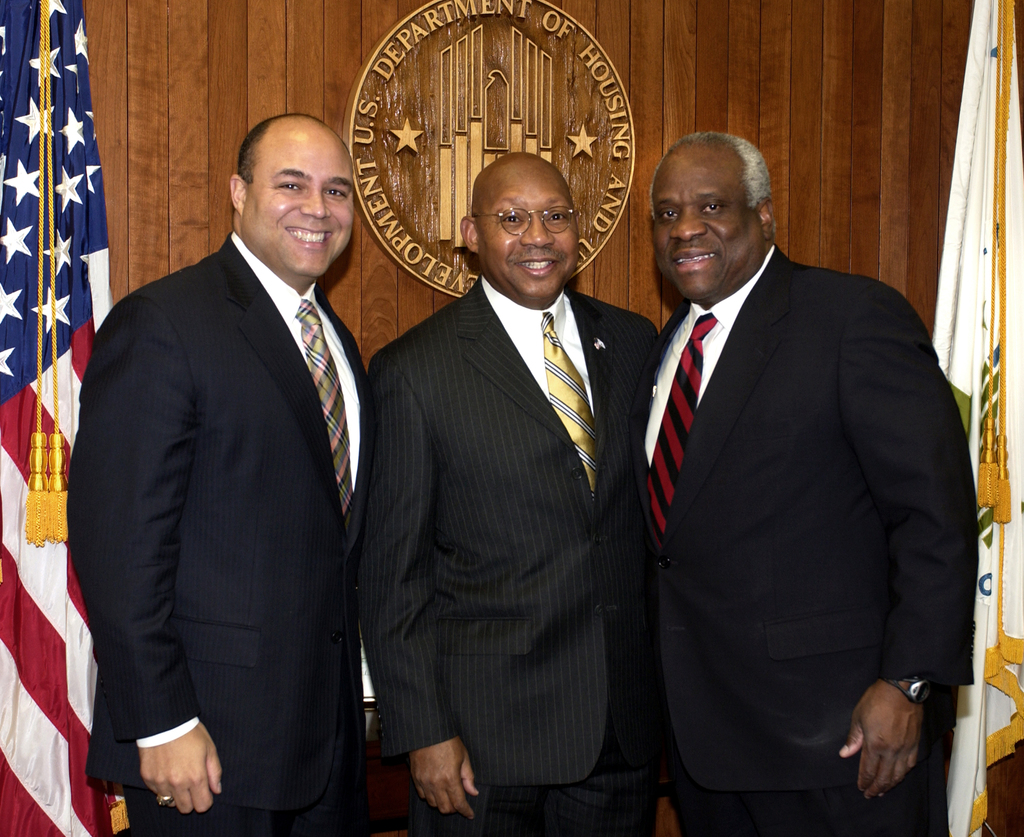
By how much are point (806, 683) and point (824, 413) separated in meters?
0.55

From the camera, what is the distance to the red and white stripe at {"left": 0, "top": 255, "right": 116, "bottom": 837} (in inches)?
89.7

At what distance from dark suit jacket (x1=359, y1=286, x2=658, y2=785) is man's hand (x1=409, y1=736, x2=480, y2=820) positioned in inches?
1.2

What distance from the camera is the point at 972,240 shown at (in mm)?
3049

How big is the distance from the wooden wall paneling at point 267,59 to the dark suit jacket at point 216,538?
3.09 feet

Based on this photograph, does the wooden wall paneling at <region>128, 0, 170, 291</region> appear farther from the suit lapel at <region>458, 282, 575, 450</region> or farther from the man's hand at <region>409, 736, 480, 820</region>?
the man's hand at <region>409, 736, 480, 820</region>

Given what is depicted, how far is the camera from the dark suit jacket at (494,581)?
1.96 metres

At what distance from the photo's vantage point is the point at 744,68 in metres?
3.13

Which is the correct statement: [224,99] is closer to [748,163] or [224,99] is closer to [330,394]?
[330,394]

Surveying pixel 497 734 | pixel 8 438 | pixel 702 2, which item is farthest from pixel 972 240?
pixel 8 438

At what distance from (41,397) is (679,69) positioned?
2.22 meters

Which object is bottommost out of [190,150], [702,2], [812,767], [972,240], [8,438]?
[812,767]

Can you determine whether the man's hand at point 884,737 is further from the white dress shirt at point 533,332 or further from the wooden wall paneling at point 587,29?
the wooden wall paneling at point 587,29

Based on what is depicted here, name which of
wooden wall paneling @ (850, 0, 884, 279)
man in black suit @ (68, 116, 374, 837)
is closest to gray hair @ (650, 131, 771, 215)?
man in black suit @ (68, 116, 374, 837)

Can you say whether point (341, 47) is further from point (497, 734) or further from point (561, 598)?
point (497, 734)
